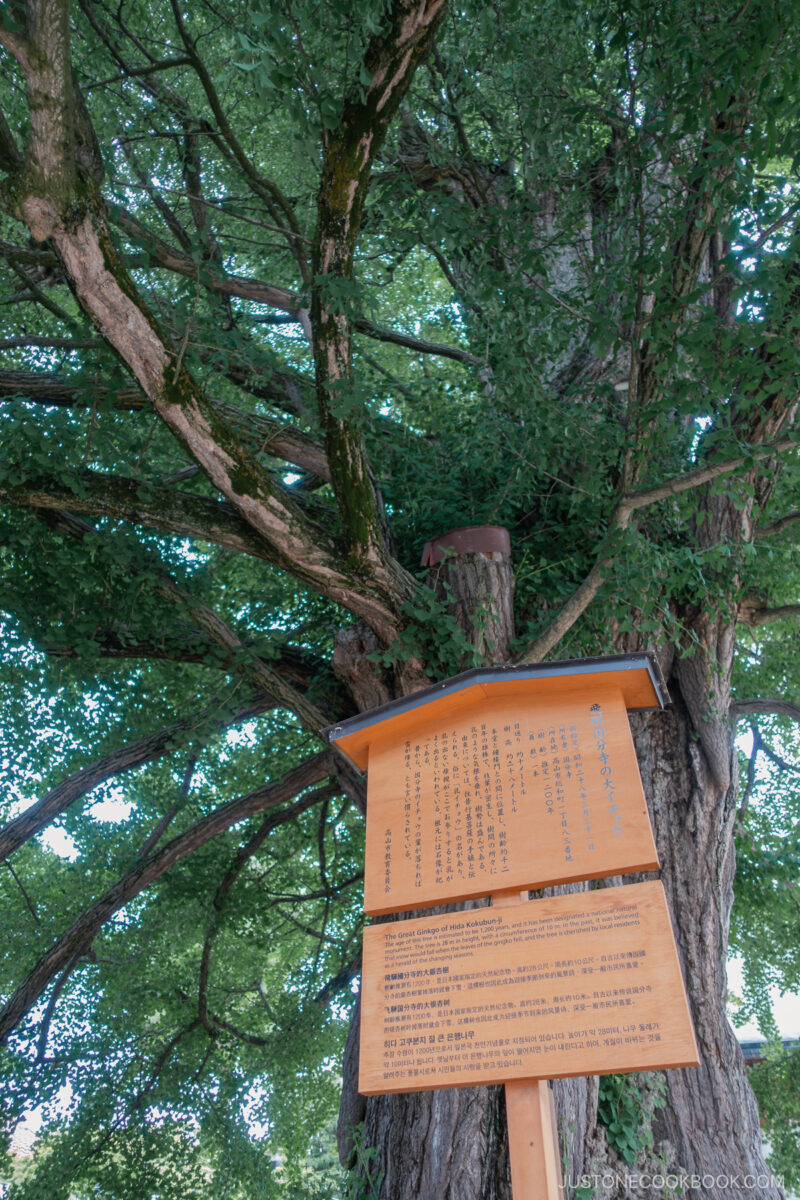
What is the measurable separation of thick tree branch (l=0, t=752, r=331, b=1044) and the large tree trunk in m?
1.45

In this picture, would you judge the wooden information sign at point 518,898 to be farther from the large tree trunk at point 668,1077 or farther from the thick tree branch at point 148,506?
the thick tree branch at point 148,506

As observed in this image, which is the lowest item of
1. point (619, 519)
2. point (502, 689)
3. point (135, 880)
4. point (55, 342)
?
point (502, 689)

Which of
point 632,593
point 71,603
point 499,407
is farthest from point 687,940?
point 71,603

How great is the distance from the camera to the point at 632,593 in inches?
171

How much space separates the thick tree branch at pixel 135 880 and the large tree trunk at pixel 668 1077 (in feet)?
4.76

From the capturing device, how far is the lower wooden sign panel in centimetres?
236

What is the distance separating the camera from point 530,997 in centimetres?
249

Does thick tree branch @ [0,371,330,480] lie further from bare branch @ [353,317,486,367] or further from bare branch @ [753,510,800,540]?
bare branch @ [753,510,800,540]

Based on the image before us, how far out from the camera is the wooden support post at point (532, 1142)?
93.4 inches

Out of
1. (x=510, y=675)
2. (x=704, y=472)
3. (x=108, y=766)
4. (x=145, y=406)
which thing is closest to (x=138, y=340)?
(x=145, y=406)

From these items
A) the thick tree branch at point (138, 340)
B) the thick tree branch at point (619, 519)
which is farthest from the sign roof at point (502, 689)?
the thick tree branch at point (138, 340)

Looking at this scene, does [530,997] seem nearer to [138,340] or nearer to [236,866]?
[138,340]

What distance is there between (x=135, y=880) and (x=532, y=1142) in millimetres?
3696

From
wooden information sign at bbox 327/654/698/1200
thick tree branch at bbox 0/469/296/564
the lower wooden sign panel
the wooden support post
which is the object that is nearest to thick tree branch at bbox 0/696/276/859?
thick tree branch at bbox 0/469/296/564
